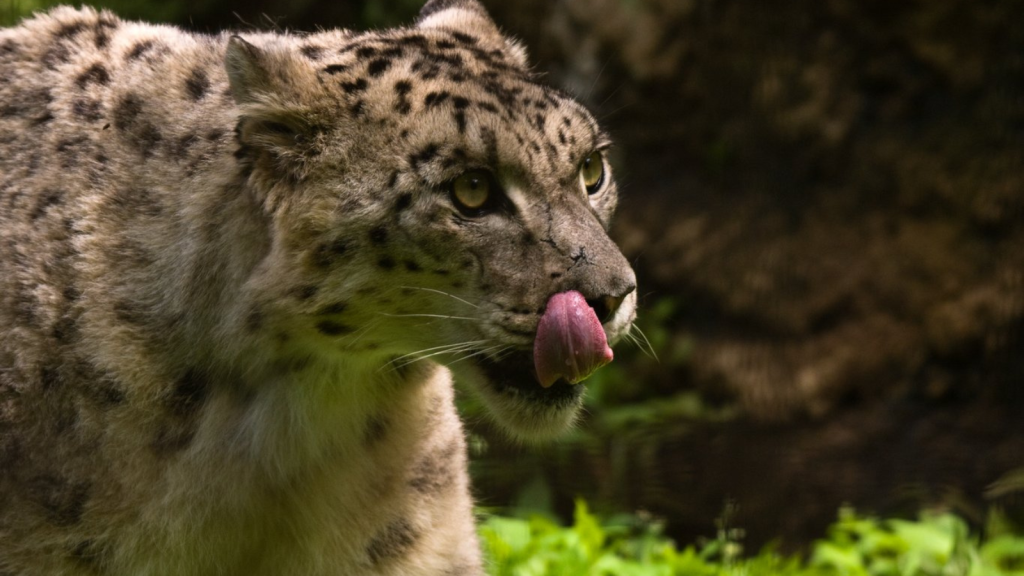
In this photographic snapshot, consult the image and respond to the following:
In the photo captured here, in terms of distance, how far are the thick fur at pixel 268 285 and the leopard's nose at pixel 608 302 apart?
0.01 meters

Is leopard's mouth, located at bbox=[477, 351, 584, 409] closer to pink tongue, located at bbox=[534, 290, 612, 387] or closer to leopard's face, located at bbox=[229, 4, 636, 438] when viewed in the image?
leopard's face, located at bbox=[229, 4, 636, 438]

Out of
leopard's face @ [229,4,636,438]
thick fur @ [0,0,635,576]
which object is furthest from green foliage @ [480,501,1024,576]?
leopard's face @ [229,4,636,438]

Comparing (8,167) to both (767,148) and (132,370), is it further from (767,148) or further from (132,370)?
(767,148)

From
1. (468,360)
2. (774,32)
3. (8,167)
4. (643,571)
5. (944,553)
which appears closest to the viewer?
(468,360)

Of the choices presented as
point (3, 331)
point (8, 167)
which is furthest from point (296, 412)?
point (8, 167)

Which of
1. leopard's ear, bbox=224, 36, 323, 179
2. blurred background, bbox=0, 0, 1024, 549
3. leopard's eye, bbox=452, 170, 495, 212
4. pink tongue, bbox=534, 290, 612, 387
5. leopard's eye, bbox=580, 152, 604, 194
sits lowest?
pink tongue, bbox=534, 290, 612, 387

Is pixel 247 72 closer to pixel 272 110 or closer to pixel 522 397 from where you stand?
pixel 272 110

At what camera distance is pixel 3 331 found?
4438mm

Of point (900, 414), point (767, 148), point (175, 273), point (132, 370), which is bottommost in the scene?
point (132, 370)

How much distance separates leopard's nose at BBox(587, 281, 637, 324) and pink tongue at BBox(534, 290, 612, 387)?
0.05 meters

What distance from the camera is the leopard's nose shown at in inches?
161

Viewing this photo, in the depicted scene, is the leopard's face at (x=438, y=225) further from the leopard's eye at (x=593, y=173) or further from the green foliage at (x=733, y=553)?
the green foliage at (x=733, y=553)

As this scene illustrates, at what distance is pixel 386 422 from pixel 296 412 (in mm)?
394

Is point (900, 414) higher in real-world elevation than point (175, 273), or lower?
higher
